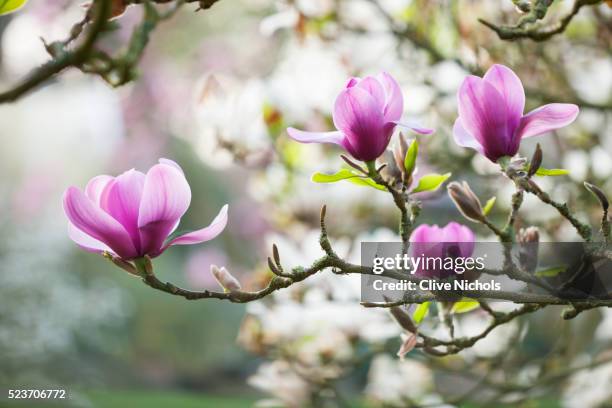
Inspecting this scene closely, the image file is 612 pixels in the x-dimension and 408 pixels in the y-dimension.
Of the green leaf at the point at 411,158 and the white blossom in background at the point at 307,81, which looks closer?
the green leaf at the point at 411,158

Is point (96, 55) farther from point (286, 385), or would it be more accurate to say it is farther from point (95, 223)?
point (286, 385)

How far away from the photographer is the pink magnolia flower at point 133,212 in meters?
0.66

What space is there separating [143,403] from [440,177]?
12.1 ft

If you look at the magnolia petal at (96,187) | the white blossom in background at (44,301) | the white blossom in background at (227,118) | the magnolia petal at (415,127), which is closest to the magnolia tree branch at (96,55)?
the magnolia petal at (96,187)

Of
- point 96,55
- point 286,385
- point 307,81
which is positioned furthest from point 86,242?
point 307,81

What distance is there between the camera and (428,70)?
1755 mm

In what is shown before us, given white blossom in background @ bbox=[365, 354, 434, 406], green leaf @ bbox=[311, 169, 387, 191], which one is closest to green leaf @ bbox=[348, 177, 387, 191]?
green leaf @ bbox=[311, 169, 387, 191]

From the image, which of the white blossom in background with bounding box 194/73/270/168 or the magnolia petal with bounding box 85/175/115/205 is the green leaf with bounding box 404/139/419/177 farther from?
the white blossom in background with bounding box 194/73/270/168

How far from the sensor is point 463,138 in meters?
0.70

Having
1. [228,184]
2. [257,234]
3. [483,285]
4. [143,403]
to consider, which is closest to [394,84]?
[483,285]

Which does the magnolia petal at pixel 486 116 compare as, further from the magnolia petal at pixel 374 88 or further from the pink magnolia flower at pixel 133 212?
the pink magnolia flower at pixel 133 212

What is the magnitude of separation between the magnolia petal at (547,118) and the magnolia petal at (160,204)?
317mm

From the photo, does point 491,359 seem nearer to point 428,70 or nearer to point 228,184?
point 428,70

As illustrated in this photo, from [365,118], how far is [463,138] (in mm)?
100
